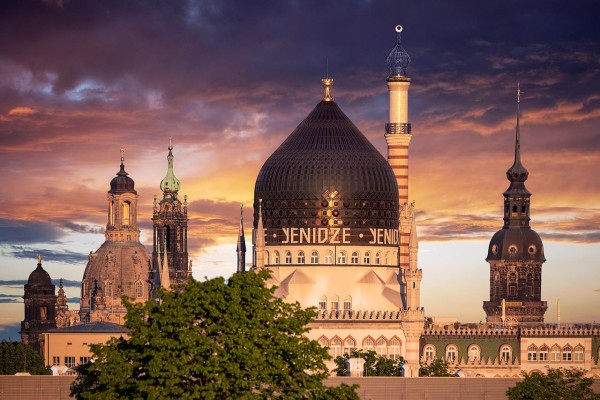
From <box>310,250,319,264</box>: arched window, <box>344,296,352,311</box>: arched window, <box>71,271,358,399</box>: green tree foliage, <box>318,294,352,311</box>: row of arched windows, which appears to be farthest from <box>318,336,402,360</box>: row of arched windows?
<box>71,271,358,399</box>: green tree foliage

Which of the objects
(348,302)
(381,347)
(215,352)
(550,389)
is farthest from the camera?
(348,302)

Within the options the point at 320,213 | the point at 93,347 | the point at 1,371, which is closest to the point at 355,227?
the point at 320,213

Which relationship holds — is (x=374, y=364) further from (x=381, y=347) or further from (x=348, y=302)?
(x=348, y=302)

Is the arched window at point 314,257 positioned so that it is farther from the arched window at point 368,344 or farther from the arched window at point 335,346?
the arched window at point 368,344

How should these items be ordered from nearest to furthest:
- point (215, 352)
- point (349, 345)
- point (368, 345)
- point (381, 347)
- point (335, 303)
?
point (215, 352), point (349, 345), point (368, 345), point (381, 347), point (335, 303)

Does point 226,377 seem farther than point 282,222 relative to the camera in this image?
No

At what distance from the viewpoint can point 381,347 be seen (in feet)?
644

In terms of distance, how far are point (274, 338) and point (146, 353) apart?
500 centimetres

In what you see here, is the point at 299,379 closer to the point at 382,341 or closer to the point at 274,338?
the point at 274,338

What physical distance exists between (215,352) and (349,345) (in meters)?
93.0

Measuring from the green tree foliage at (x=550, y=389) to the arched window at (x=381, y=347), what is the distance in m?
61.4

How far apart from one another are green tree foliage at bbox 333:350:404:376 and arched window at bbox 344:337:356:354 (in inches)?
79.9

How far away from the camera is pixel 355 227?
199625mm

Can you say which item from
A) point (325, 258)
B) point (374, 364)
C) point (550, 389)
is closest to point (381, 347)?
point (325, 258)
